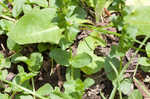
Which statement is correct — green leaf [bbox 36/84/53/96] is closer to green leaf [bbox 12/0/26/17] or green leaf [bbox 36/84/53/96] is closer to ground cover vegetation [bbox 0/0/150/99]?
ground cover vegetation [bbox 0/0/150/99]

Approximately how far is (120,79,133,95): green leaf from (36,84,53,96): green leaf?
0.46 m

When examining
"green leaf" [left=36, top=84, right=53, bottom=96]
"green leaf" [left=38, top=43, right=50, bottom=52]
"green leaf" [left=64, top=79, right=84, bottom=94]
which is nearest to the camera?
"green leaf" [left=64, top=79, right=84, bottom=94]

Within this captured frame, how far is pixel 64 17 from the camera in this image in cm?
159

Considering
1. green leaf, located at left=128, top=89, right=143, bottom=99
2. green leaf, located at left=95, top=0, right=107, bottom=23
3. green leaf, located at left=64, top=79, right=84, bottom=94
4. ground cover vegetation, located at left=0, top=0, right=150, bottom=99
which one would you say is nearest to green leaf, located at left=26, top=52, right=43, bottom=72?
ground cover vegetation, located at left=0, top=0, right=150, bottom=99

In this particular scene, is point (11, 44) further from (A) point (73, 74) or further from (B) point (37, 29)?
(A) point (73, 74)

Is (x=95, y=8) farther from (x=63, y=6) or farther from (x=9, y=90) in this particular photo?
(x=9, y=90)

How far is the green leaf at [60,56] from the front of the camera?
5.63 ft

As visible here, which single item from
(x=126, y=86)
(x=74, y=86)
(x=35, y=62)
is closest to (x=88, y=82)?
(x=74, y=86)

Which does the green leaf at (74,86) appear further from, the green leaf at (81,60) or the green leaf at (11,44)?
the green leaf at (11,44)

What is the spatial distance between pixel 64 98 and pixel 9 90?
0.41 meters

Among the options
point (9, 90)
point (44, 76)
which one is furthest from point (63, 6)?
point (9, 90)

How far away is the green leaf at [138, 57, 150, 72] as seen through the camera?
170cm

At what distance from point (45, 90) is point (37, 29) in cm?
42

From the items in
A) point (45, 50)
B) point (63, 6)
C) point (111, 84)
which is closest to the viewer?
point (63, 6)
